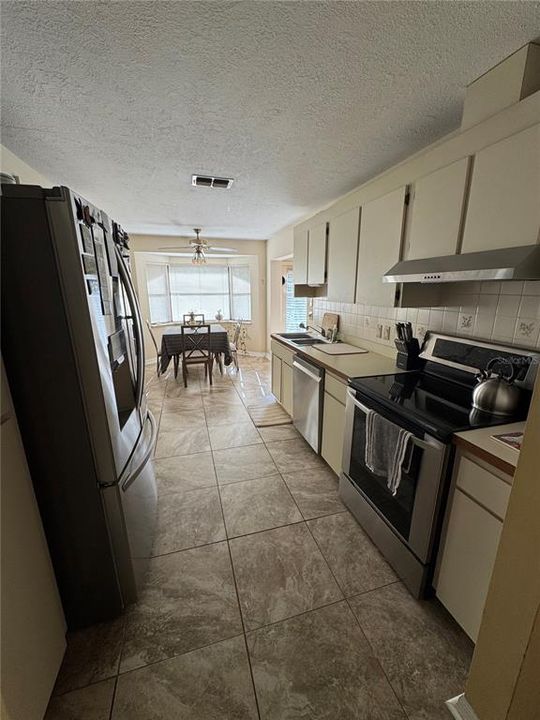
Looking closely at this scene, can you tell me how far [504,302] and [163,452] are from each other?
286cm

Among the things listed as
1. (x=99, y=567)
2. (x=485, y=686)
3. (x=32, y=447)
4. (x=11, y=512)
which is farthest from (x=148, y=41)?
(x=485, y=686)

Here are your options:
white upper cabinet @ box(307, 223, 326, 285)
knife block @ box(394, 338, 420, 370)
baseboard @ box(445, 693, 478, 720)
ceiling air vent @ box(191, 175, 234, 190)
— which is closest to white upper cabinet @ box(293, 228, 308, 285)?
white upper cabinet @ box(307, 223, 326, 285)

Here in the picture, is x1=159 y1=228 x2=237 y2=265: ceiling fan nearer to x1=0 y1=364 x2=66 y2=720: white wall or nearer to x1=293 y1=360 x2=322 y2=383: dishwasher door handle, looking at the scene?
x1=293 y1=360 x2=322 y2=383: dishwasher door handle

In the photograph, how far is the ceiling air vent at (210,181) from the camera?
261 cm

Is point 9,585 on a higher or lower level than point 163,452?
higher

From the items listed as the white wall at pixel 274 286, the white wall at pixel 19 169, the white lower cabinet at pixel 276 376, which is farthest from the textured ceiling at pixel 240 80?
the white wall at pixel 274 286

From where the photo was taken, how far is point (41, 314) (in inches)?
40.1

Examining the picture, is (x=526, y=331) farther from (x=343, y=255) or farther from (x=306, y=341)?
(x=306, y=341)

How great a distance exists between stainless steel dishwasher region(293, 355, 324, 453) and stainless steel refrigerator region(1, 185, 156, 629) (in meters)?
1.44

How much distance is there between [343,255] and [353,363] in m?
0.95

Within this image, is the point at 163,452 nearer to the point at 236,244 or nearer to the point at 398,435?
the point at 398,435

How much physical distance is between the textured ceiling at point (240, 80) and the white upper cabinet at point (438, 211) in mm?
402

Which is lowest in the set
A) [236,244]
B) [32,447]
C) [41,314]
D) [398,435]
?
[398,435]

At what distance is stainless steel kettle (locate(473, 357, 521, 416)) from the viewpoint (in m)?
1.34
